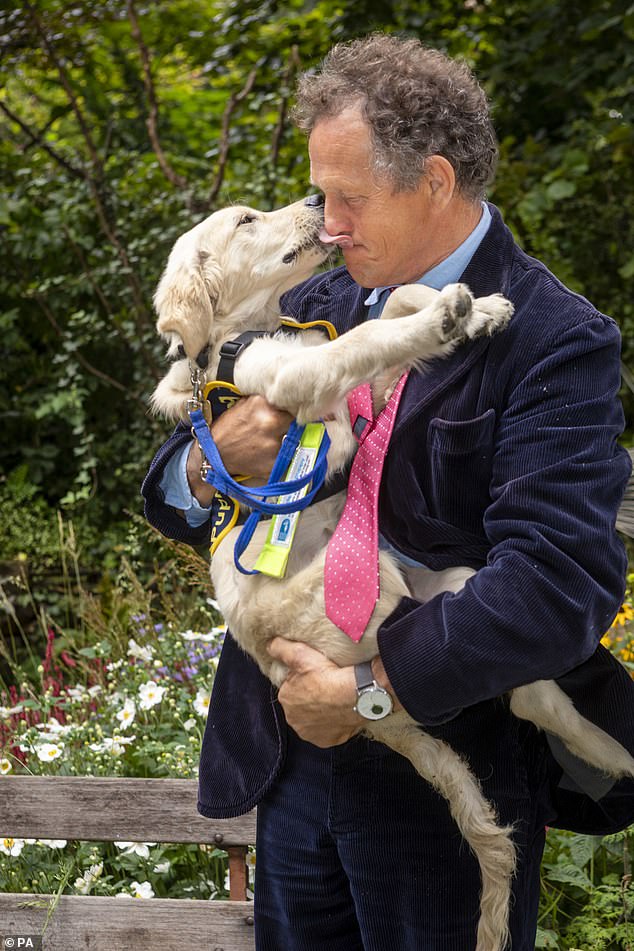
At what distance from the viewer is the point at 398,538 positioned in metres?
2.04

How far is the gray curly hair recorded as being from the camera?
1.92 metres

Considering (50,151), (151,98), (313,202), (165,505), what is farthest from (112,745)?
(50,151)

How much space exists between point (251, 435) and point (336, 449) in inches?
7.3

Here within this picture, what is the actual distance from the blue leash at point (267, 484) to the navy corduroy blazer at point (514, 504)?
0.18 meters

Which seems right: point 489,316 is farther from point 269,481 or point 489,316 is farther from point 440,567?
point 269,481

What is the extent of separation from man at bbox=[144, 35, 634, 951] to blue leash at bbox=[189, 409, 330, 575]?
5 cm

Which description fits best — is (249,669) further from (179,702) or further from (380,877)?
(179,702)

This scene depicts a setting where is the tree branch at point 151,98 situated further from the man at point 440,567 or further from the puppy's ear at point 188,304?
the man at point 440,567

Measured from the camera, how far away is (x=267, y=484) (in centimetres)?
221

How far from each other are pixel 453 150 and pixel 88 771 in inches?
97.7

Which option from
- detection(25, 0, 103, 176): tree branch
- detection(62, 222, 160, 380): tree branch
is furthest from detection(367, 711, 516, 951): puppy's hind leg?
detection(25, 0, 103, 176): tree branch

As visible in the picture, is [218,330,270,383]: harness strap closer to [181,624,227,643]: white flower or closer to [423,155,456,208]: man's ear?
[423,155,456,208]: man's ear

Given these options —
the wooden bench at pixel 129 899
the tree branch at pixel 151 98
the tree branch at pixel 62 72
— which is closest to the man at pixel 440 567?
the wooden bench at pixel 129 899

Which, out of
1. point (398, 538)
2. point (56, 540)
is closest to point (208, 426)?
point (398, 538)
